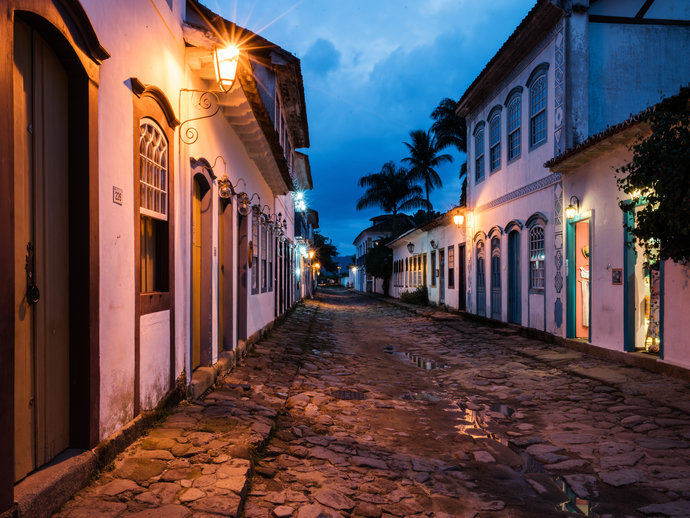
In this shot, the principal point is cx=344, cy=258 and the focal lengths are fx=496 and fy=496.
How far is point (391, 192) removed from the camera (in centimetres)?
4056

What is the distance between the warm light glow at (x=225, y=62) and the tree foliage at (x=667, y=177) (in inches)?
206

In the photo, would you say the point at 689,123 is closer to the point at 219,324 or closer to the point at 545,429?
the point at 545,429

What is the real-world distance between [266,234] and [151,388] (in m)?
7.71

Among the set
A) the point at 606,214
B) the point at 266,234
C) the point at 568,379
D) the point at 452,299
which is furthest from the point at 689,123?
the point at 452,299

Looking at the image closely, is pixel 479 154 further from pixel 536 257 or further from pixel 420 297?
pixel 420 297

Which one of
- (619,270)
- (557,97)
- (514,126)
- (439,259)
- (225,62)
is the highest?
(514,126)

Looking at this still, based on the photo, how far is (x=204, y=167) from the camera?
19.7ft

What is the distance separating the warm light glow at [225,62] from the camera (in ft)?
16.9

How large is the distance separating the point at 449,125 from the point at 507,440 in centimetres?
2794

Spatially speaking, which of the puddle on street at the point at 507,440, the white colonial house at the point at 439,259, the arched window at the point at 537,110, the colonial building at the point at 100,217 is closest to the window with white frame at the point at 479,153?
the white colonial house at the point at 439,259

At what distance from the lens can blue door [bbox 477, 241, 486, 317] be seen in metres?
15.8

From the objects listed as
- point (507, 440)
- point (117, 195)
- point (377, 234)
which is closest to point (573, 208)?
point (507, 440)

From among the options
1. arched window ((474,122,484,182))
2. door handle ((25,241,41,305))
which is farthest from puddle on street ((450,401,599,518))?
arched window ((474,122,484,182))

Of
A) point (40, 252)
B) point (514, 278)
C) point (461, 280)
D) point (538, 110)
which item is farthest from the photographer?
point (461, 280)
